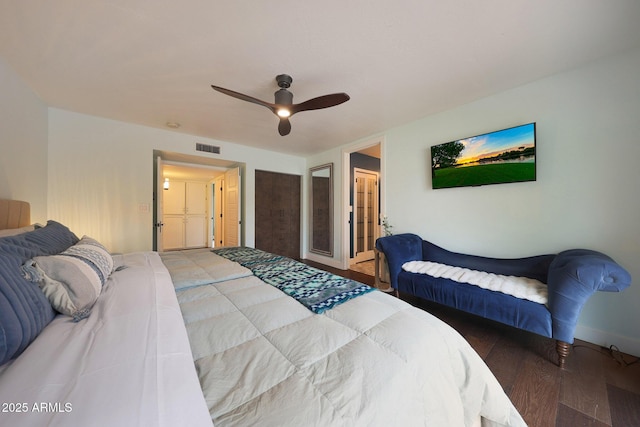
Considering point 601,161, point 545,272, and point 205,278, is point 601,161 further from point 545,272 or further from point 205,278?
point 205,278

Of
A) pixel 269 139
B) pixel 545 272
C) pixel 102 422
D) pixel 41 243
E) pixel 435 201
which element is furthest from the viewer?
pixel 269 139

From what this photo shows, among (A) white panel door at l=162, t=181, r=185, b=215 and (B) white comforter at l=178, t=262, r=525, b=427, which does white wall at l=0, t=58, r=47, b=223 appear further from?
(A) white panel door at l=162, t=181, r=185, b=215

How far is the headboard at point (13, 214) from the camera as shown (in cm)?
152

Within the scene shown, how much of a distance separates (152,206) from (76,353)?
338cm

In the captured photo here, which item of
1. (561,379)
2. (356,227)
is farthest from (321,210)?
(561,379)

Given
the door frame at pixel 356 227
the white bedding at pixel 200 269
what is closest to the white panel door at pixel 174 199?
the white bedding at pixel 200 269

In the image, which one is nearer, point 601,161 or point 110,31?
point 110,31

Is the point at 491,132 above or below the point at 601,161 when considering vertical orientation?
above

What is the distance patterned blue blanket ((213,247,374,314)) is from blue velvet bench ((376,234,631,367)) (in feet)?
3.93

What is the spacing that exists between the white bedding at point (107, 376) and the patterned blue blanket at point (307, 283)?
592 millimetres

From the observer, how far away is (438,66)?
74.2 inches

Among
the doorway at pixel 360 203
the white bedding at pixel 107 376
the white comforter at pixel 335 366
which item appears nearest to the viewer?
the white bedding at pixel 107 376

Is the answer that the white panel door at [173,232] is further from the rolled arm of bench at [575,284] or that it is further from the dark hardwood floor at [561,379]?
the rolled arm of bench at [575,284]

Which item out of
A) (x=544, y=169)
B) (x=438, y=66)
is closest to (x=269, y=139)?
(x=438, y=66)
